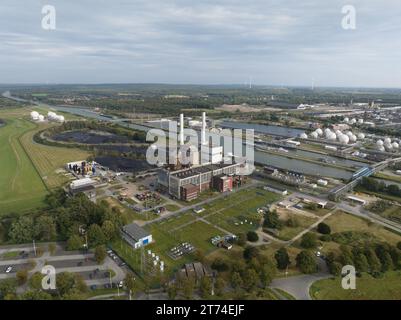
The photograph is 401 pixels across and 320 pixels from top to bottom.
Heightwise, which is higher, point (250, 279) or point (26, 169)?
point (26, 169)

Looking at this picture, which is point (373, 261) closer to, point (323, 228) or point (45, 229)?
point (323, 228)

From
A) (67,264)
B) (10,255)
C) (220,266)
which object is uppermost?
(220,266)

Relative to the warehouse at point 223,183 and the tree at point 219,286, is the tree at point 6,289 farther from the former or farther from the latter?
the warehouse at point 223,183

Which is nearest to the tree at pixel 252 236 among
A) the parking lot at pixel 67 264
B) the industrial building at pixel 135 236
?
the industrial building at pixel 135 236

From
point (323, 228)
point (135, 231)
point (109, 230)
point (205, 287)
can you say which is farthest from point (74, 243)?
point (323, 228)

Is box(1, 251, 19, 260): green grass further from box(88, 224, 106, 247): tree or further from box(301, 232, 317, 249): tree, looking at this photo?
box(301, 232, 317, 249): tree

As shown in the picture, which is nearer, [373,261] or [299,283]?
[299,283]
